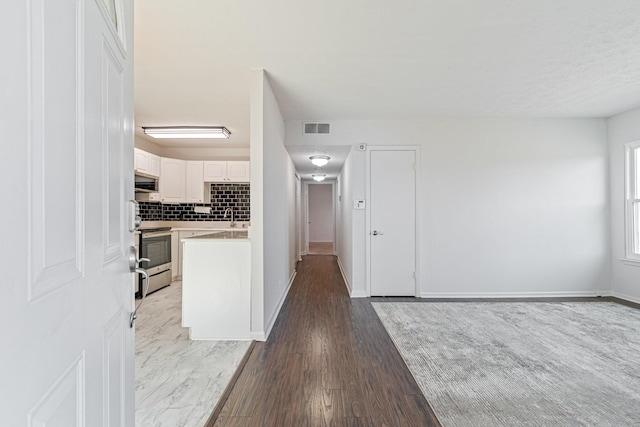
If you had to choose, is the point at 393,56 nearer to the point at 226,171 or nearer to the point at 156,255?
the point at 226,171

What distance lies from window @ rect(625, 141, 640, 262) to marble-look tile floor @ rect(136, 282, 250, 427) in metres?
5.16

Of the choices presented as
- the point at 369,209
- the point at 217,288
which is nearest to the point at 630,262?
the point at 369,209

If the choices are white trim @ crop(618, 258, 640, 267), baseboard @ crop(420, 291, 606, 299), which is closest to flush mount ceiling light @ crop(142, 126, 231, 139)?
baseboard @ crop(420, 291, 606, 299)

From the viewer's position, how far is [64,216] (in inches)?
26.5

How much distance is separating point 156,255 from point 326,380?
3710mm

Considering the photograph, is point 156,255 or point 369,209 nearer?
point 369,209

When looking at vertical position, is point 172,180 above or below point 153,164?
below

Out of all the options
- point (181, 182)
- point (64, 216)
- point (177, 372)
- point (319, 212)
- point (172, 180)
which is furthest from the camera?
point (319, 212)

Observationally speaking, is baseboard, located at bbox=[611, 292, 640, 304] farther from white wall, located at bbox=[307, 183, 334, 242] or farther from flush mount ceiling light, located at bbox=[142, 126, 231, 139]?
white wall, located at bbox=[307, 183, 334, 242]

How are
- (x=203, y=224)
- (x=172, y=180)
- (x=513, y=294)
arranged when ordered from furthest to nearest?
(x=203, y=224) < (x=172, y=180) < (x=513, y=294)

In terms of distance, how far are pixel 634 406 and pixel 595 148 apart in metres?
3.94

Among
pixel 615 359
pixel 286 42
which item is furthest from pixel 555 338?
pixel 286 42

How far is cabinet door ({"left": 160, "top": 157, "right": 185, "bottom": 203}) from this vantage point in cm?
556

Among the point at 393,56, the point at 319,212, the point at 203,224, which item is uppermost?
the point at 393,56
